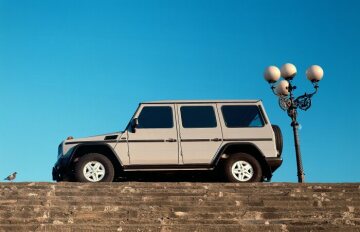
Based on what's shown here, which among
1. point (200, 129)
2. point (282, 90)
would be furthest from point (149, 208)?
point (282, 90)

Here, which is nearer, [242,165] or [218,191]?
[218,191]

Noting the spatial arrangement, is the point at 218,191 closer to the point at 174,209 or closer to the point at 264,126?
the point at 174,209

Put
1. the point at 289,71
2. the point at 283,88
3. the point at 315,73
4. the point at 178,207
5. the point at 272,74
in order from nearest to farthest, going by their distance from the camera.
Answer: the point at 178,207, the point at 315,73, the point at 289,71, the point at 272,74, the point at 283,88

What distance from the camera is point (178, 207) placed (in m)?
8.91

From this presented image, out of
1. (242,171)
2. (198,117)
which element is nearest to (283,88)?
(198,117)

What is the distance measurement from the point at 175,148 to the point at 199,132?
0.63 meters

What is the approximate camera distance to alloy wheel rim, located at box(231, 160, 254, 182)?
435 inches

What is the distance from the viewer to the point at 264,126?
11516 millimetres

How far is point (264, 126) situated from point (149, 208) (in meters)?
3.74

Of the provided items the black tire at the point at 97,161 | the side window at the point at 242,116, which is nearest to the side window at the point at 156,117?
the black tire at the point at 97,161

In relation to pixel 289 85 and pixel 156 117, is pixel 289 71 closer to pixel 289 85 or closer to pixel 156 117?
pixel 289 85

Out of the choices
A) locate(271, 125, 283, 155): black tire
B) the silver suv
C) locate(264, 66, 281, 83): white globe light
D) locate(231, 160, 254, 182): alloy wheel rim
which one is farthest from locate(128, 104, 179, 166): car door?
locate(264, 66, 281, 83): white globe light

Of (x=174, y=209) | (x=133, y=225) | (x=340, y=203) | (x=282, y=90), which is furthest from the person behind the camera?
(x=282, y=90)

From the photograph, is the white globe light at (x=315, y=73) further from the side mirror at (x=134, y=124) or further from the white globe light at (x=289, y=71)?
the side mirror at (x=134, y=124)
